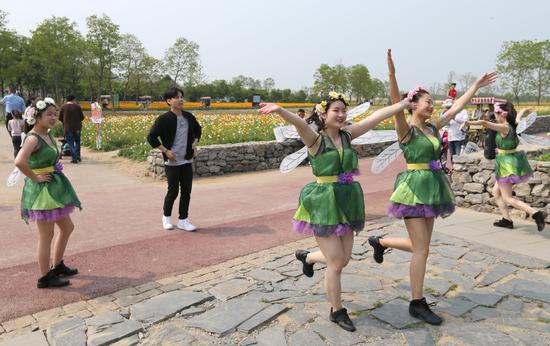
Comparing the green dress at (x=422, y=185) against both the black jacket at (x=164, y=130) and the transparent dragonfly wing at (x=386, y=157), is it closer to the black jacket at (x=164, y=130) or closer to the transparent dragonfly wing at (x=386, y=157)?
the transparent dragonfly wing at (x=386, y=157)

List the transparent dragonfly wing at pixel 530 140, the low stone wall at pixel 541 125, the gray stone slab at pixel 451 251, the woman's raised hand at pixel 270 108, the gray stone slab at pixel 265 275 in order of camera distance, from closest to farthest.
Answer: the woman's raised hand at pixel 270 108 → the gray stone slab at pixel 265 275 → the gray stone slab at pixel 451 251 → the transparent dragonfly wing at pixel 530 140 → the low stone wall at pixel 541 125

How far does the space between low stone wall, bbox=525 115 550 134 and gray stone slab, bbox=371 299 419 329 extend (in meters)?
23.3

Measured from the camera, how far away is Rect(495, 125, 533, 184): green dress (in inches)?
238

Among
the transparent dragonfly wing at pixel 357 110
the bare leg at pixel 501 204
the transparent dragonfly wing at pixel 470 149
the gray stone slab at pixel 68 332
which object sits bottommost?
the gray stone slab at pixel 68 332

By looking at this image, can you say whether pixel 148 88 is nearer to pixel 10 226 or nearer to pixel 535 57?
pixel 535 57

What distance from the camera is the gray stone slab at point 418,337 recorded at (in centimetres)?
321

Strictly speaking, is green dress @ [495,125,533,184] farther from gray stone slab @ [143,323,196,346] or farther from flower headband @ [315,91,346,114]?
gray stone slab @ [143,323,196,346]

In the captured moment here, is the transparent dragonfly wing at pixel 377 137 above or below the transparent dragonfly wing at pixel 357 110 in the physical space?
below

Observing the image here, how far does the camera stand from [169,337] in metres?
3.32

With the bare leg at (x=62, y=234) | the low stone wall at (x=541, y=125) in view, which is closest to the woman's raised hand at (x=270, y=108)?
the bare leg at (x=62, y=234)

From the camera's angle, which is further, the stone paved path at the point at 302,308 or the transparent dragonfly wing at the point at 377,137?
the transparent dragonfly wing at the point at 377,137

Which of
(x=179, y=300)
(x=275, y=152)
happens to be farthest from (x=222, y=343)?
(x=275, y=152)

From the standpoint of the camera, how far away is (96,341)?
3234mm

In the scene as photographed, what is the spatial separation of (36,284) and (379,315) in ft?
10.7
